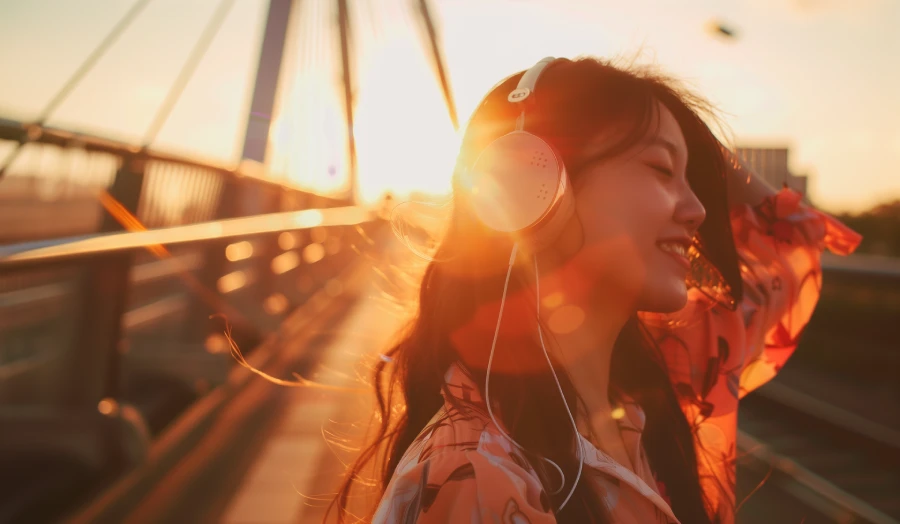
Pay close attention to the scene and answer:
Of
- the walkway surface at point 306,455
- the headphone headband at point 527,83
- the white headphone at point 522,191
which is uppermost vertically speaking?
the headphone headband at point 527,83

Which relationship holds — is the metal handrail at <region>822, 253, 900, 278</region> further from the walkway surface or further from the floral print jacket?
the walkway surface

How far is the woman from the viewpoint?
35.3 inches

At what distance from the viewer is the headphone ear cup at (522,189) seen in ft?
3.27

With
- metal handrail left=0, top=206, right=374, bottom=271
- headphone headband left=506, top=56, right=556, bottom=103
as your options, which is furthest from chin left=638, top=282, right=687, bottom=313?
metal handrail left=0, top=206, right=374, bottom=271

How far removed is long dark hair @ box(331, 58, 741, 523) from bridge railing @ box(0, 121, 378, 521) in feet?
2.12

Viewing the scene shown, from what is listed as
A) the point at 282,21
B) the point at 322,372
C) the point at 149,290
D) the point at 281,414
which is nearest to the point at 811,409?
the point at 322,372

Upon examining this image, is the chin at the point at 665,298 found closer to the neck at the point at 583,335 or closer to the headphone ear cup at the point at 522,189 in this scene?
the neck at the point at 583,335

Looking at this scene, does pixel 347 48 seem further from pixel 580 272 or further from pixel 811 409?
pixel 811 409

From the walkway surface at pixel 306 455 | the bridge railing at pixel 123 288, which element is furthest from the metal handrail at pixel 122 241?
the walkway surface at pixel 306 455

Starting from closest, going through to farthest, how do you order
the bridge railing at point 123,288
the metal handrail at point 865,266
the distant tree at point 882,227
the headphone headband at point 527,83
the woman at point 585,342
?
the woman at point 585,342 → the headphone headband at point 527,83 → the bridge railing at point 123,288 → the metal handrail at point 865,266 → the distant tree at point 882,227

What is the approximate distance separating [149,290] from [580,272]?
13.6 meters

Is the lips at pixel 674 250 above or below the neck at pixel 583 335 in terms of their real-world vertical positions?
above

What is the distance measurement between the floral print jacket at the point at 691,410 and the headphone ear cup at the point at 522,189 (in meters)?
0.22

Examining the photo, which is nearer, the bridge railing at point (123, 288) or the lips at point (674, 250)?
the lips at point (674, 250)
